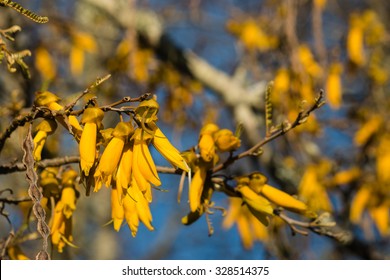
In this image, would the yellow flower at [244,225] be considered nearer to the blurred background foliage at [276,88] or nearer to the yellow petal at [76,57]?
the blurred background foliage at [276,88]

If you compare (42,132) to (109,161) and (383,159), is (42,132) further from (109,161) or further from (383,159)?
(383,159)

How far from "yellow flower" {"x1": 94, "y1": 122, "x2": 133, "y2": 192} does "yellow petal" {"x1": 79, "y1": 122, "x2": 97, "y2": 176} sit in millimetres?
18

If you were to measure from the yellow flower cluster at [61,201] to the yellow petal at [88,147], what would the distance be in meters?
0.21

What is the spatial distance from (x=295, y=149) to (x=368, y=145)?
0.41m

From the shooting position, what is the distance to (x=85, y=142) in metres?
1.11

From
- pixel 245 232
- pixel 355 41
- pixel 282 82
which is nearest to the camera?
pixel 245 232

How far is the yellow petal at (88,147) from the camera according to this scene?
110 cm

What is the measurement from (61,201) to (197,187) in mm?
275

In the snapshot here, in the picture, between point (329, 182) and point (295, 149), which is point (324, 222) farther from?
point (329, 182)

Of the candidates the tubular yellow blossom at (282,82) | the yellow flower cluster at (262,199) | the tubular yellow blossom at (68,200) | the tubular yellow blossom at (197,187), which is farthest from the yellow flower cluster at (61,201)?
the tubular yellow blossom at (282,82)

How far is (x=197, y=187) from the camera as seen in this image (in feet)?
4.21

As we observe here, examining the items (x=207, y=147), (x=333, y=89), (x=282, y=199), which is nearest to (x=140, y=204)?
(x=207, y=147)

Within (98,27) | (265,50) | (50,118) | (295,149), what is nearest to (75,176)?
(50,118)

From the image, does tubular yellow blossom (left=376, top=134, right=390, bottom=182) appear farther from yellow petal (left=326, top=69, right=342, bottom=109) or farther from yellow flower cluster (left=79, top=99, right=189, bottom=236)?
yellow flower cluster (left=79, top=99, right=189, bottom=236)
